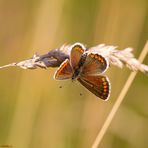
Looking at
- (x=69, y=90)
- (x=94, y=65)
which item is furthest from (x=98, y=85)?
(x=69, y=90)

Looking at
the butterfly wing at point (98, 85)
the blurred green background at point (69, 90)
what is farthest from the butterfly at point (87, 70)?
the blurred green background at point (69, 90)

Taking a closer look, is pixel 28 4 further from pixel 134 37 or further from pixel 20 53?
pixel 134 37

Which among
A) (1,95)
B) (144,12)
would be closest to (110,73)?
(144,12)

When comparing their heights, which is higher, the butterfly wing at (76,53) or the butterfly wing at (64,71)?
the butterfly wing at (76,53)

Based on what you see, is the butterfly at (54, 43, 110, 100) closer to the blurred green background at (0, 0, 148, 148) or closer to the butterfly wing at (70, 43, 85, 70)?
the butterfly wing at (70, 43, 85, 70)

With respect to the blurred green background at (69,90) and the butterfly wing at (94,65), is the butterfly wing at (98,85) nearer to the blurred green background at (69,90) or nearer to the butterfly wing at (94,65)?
the butterfly wing at (94,65)

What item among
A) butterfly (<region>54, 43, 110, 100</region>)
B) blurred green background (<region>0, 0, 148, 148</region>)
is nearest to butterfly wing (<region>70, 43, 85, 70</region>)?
butterfly (<region>54, 43, 110, 100</region>)
